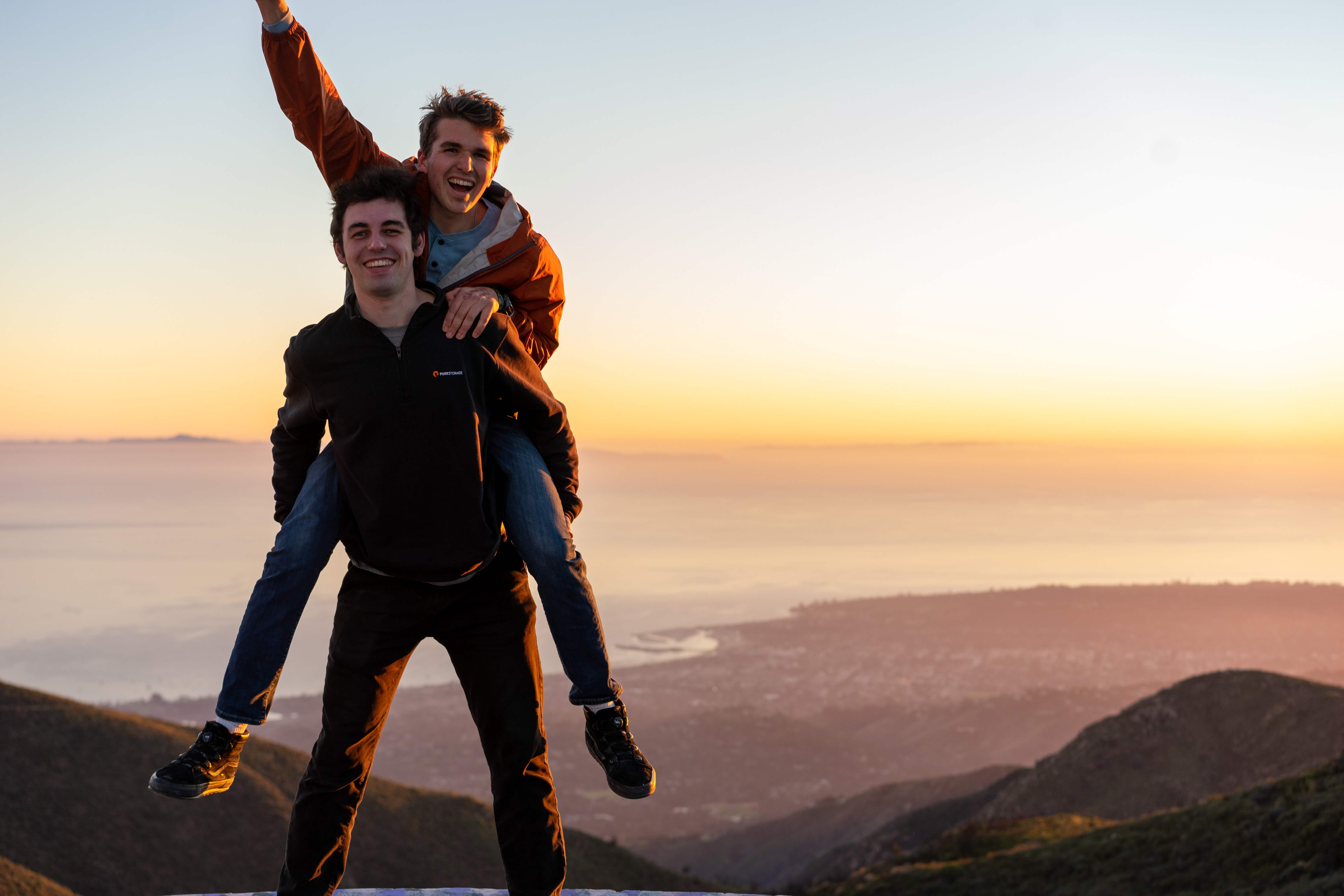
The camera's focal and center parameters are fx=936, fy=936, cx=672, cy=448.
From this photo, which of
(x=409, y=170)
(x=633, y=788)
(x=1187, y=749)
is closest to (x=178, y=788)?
(x=633, y=788)

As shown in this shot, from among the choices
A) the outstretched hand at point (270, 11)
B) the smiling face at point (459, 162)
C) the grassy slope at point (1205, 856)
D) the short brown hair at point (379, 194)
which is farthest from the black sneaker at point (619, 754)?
the grassy slope at point (1205, 856)

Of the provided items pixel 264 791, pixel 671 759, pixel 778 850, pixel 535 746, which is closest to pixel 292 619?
pixel 535 746

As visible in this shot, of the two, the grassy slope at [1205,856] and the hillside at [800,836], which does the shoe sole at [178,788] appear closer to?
the grassy slope at [1205,856]

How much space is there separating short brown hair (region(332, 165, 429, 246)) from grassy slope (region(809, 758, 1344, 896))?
1060 inches

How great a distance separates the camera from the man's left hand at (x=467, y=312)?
14.7 ft

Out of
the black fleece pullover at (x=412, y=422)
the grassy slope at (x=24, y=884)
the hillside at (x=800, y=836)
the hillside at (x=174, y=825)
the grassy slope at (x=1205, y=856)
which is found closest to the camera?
the black fleece pullover at (x=412, y=422)

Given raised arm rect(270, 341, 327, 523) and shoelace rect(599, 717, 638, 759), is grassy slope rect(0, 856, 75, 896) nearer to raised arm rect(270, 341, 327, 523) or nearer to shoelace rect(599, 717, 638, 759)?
raised arm rect(270, 341, 327, 523)

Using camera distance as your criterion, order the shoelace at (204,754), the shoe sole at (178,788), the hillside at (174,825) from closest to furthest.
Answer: the shoe sole at (178,788)
the shoelace at (204,754)
the hillside at (174,825)

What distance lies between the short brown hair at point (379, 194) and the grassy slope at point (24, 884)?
40705 millimetres

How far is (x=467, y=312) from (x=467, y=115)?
106 cm

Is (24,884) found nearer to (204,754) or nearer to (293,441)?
(204,754)

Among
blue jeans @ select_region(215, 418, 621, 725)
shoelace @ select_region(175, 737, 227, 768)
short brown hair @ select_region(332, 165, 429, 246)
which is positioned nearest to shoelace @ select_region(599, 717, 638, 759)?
blue jeans @ select_region(215, 418, 621, 725)

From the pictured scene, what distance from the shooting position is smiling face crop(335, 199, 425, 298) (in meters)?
4.45

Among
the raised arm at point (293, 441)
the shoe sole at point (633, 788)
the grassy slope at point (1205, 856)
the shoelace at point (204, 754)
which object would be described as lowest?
the grassy slope at point (1205, 856)
